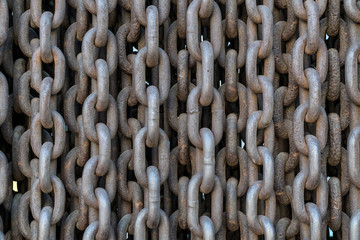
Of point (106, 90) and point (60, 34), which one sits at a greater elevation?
point (60, 34)

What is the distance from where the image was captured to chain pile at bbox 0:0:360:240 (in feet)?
4.96

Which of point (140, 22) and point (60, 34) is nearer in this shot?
point (140, 22)

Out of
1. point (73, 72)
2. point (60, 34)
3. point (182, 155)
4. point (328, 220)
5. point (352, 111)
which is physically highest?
point (60, 34)

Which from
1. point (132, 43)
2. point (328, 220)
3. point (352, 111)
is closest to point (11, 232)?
point (132, 43)

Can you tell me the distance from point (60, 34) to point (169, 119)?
0.43 meters

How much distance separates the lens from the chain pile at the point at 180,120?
151 cm

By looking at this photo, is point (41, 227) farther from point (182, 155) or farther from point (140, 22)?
point (140, 22)

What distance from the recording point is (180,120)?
1.59 meters

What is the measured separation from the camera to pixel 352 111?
158 cm

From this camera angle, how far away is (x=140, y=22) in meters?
1.55

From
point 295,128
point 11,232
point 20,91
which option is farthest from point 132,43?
point 11,232

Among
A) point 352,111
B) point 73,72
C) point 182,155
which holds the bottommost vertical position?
point 182,155

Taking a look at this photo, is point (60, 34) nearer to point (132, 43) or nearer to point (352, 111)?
point (132, 43)

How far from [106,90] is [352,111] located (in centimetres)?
71
